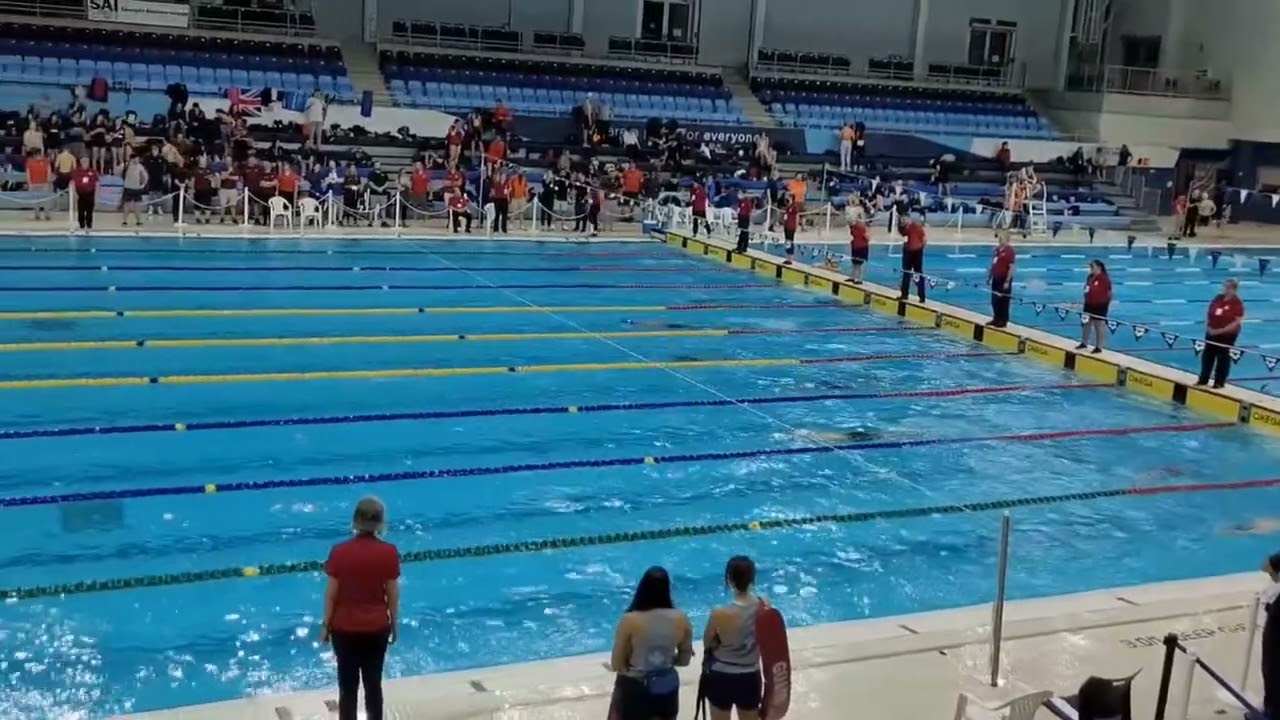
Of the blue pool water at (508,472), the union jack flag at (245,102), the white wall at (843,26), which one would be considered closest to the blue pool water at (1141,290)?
the blue pool water at (508,472)

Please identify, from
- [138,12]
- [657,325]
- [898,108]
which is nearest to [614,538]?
[657,325]

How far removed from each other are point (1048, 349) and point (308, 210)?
11619 millimetres

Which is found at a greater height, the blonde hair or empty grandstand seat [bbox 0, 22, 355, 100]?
empty grandstand seat [bbox 0, 22, 355, 100]

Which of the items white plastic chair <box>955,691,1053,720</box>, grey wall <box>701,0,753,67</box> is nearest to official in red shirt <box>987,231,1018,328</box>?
white plastic chair <box>955,691,1053,720</box>

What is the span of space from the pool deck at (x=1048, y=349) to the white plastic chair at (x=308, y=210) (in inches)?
260

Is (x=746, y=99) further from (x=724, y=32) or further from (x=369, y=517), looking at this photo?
(x=369, y=517)

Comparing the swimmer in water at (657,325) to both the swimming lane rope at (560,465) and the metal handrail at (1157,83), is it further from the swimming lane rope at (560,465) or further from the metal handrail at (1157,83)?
the metal handrail at (1157,83)

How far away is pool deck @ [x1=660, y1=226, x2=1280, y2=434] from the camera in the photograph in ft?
38.1

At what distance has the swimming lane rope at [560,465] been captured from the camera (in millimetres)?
7980

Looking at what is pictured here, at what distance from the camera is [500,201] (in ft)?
69.1

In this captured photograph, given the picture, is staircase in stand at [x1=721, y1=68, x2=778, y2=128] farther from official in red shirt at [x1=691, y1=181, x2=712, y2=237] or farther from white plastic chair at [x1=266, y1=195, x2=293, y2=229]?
white plastic chair at [x1=266, y1=195, x2=293, y2=229]

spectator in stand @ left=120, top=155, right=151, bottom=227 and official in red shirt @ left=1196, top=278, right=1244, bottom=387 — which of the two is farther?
spectator in stand @ left=120, top=155, right=151, bottom=227

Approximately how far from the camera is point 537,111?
87.7 ft

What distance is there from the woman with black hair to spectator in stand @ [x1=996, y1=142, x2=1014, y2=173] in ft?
90.2
